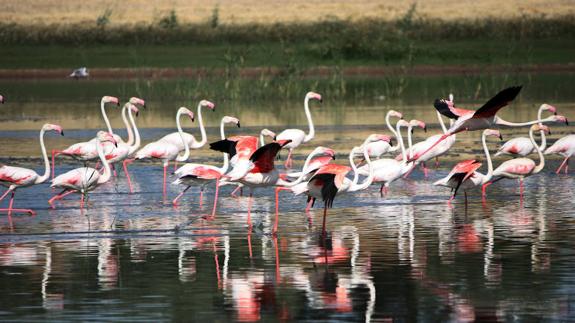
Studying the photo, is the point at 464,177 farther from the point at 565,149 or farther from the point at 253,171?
the point at 565,149

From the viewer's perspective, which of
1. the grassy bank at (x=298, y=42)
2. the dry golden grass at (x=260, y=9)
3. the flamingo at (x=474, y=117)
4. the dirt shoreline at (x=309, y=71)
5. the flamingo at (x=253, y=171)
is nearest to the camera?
the flamingo at (x=253, y=171)

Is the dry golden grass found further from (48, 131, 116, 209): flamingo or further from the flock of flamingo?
(48, 131, 116, 209): flamingo

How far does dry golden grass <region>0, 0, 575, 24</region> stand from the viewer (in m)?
65.2

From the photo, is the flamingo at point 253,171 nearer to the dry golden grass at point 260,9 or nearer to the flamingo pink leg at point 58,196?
the flamingo pink leg at point 58,196

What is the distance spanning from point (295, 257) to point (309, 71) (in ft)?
124

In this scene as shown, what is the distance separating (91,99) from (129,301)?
3013 centimetres

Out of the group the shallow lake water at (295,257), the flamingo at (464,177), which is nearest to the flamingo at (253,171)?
the shallow lake water at (295,257)

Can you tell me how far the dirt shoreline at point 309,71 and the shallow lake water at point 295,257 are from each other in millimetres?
29989

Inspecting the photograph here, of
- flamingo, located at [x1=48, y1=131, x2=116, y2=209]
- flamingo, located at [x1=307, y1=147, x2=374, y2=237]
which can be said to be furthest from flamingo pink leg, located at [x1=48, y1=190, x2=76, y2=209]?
flamingo, located at [x1=307, y1=147, x2=374, y2=237]

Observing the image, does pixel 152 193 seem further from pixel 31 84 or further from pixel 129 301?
pixel 31 84

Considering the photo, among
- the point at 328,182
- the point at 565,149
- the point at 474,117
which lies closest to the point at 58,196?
the point at 328,182

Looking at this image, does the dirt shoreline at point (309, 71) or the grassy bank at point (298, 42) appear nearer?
the dirt shoreline at point (309, 71)

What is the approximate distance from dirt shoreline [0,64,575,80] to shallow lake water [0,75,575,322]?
30.0 m

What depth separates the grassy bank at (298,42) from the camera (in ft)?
171
